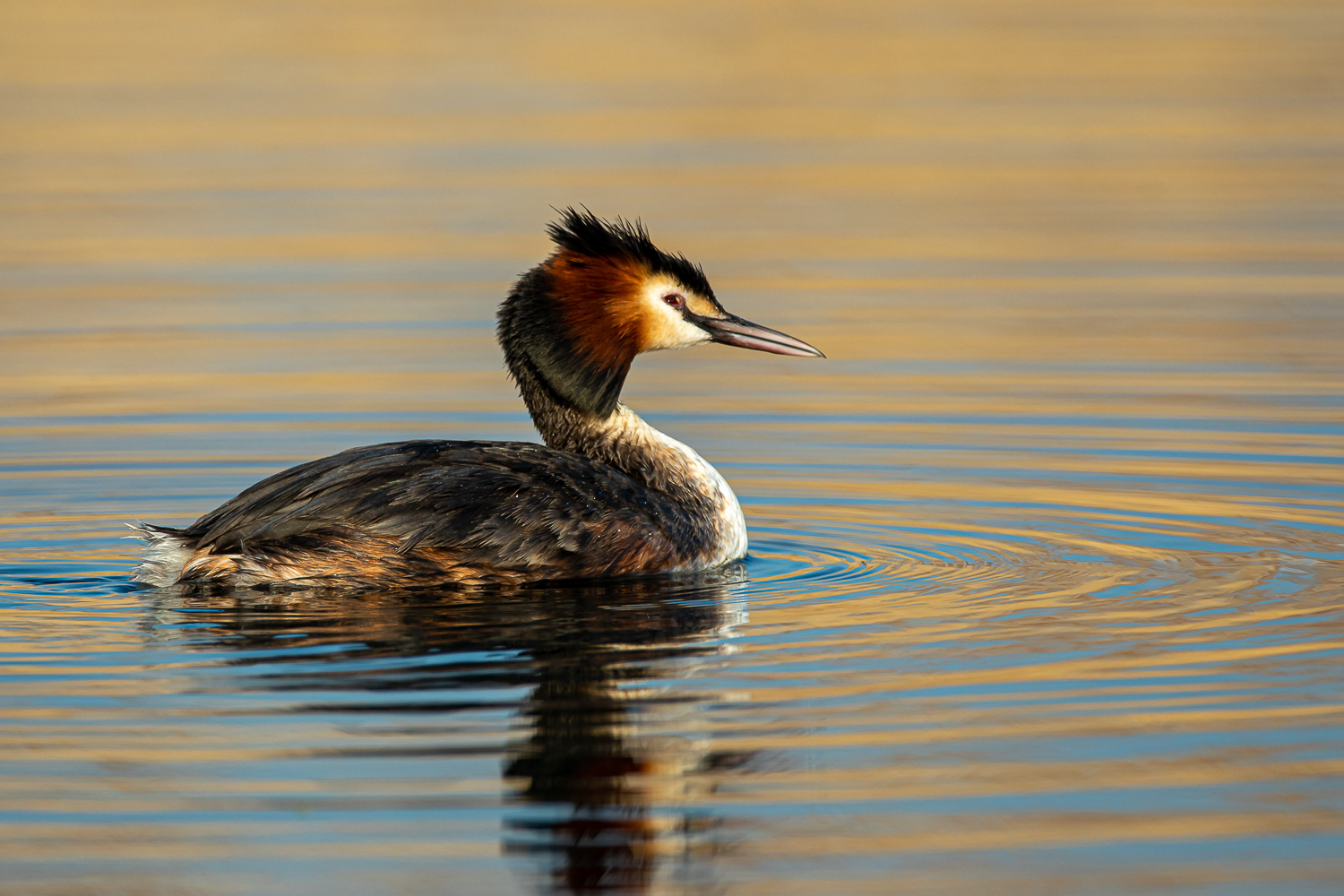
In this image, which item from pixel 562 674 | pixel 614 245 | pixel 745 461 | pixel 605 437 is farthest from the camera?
pixel 745 461

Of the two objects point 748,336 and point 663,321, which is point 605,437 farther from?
point 748,336

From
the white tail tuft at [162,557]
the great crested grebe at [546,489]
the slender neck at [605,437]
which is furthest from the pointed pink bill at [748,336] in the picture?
the white tail tuft at [162,557]

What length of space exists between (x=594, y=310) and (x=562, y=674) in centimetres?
238

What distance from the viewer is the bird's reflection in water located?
5367 millimetres

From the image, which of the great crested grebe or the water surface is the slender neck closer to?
the great crested grebe

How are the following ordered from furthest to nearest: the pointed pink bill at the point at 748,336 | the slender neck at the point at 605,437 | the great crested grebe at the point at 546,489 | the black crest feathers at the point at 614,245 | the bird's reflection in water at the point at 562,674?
the pointed pink bill at the point at 748,336 < the slender neck at the point at 605,437 < the black crest feathers at the point at 614,245 < the great crested grebe at the point at 546,489 < the bird's reflection in water at the point at 562,674

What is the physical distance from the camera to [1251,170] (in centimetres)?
1802

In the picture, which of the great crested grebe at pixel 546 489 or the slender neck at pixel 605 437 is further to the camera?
the slender neck at pixel 605 437

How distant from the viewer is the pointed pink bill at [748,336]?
29.5 ft

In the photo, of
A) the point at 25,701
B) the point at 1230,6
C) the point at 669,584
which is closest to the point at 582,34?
the point at 1230,6

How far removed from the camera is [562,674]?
6641 mm

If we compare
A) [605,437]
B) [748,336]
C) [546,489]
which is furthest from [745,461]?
[546,489]

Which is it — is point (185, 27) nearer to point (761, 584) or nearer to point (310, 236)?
point (310, 236)

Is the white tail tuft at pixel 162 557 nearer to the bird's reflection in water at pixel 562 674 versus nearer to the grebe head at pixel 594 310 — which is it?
the bird's reflection in water at pixel 562 674
